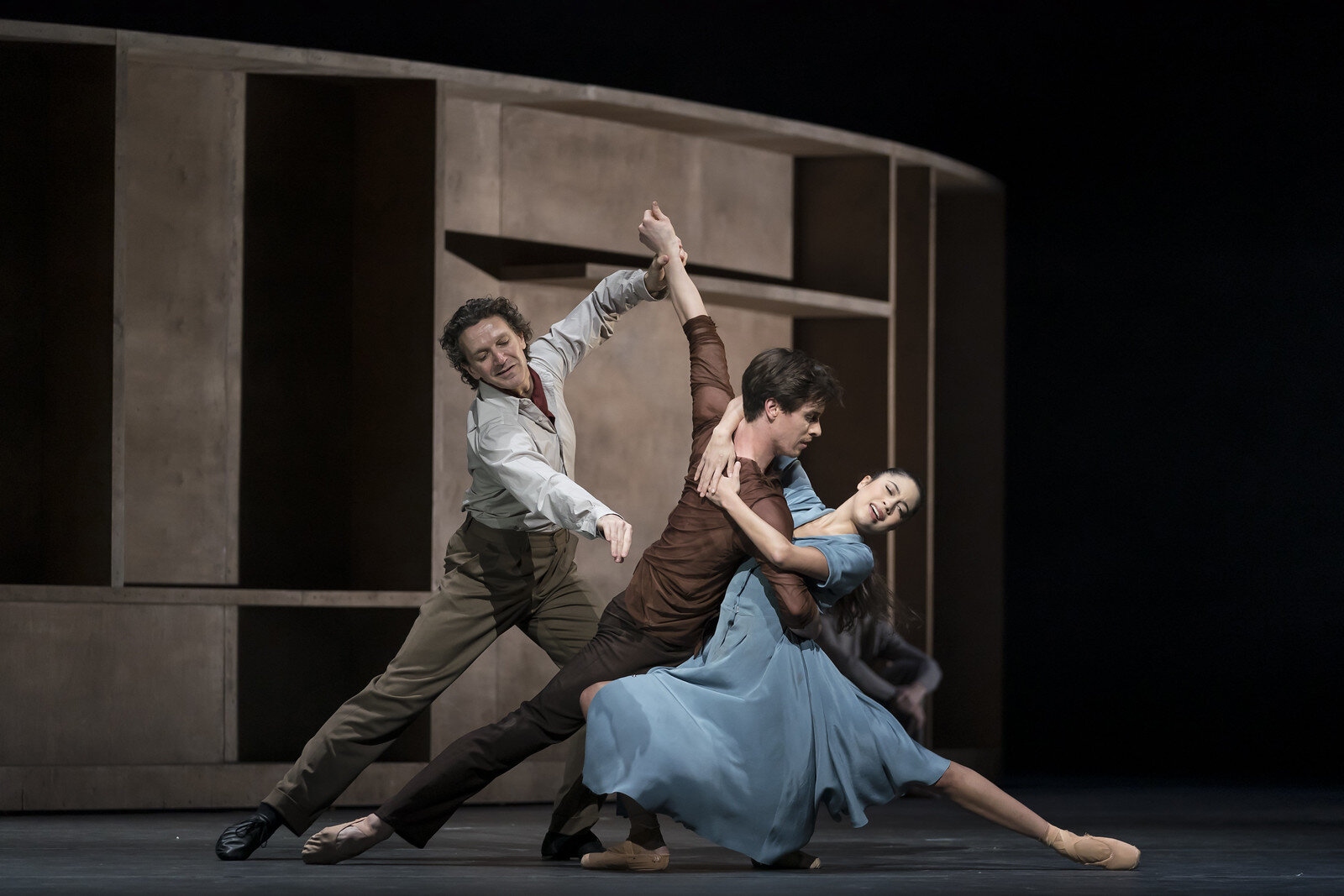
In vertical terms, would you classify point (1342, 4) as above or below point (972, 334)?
above

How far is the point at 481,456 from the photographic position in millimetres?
4883

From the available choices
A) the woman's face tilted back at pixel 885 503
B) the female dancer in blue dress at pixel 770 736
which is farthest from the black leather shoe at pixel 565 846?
the woman's face tilted back at pixel 885 503

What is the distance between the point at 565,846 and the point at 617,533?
1.13 m

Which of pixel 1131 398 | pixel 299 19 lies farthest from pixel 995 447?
pixel 299 19

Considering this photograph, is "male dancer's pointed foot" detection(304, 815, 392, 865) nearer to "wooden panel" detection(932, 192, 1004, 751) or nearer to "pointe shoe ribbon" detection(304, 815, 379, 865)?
"pointe shoe ribbon" detection(304, 815, 379, 865)

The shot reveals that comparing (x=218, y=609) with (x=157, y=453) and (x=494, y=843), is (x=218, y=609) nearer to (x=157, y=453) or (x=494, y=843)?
(x=157, y=453)

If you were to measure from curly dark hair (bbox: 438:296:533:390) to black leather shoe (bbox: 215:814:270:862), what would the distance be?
127cm

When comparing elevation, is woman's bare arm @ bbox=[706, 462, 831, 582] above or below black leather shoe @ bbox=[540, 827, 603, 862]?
above

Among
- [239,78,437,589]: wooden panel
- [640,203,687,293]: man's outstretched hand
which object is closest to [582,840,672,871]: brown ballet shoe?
[640,203,687,293]: man's outstretched hand

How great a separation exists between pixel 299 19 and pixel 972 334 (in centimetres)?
371

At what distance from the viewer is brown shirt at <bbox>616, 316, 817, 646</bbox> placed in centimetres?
458

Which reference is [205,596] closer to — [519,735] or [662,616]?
[519,735]

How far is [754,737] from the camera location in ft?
14.8

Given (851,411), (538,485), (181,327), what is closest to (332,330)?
(181,327)
